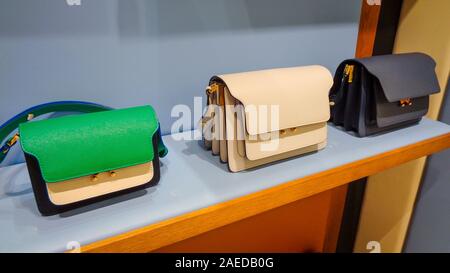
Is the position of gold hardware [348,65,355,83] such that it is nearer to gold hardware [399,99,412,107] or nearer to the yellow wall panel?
gold hardware [399,99,412,107]

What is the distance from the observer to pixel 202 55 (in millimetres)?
693

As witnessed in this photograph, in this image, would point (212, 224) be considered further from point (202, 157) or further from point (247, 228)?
point (247, 228)

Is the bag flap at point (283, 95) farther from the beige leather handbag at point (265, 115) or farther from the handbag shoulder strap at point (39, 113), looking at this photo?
the handbag shoulder strap at point (39, 113)

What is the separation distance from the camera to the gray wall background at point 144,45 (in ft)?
1.78

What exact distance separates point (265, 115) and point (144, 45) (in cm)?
28

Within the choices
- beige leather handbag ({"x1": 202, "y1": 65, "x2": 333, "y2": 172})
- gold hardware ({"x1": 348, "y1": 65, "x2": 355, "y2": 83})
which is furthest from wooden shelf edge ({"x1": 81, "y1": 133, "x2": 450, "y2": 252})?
gold hardware ({"x1": 348, "y1": 65, "x2": 355, "y2": 83})

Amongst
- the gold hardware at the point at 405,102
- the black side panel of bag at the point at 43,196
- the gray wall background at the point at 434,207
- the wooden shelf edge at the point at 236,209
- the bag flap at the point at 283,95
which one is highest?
the bag flap at the point at 283,95

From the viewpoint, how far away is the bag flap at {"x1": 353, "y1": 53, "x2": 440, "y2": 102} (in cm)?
68

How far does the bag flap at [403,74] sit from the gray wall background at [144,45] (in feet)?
0.60

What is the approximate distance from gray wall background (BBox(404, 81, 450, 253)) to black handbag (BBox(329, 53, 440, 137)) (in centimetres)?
23

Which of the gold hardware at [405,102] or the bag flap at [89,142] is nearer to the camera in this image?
the bag flap at [89,142]

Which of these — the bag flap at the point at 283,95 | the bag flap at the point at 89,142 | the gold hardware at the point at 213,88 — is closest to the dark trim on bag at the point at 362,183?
the bag flap at the point at 283,95
